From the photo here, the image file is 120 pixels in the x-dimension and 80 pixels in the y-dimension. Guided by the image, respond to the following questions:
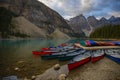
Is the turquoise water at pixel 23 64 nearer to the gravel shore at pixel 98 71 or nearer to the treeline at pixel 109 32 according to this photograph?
the gravel shore at pixel 98 71

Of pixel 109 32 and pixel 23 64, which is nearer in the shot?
pixel 23 64

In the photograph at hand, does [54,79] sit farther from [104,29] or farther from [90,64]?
[104,29]

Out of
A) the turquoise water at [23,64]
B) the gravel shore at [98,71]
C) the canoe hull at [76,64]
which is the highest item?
the canoe hull at [76,64]

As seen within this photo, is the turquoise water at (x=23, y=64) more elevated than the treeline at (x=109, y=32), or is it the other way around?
the treeline at (x=109, y=32)

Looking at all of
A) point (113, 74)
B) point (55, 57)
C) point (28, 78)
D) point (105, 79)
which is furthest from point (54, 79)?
point (55, 57)

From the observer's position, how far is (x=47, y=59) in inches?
1315

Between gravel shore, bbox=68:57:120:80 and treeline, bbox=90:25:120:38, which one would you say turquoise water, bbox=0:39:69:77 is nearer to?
gravel shore, bbox=68:57:120:80

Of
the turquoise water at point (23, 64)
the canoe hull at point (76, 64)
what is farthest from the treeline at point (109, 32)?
the canoe hull at point (76, 64)

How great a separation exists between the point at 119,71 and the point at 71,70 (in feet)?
21.5

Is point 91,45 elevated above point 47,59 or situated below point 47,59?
above

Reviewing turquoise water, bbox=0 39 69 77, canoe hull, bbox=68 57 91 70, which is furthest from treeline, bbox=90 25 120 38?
canoe hull, bbox=68 57 91 70

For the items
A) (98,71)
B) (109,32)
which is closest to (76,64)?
(98,71)

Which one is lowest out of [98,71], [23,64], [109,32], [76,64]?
[23,64]

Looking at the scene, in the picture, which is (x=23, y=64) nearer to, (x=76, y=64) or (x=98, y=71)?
(x=76, y=64)
